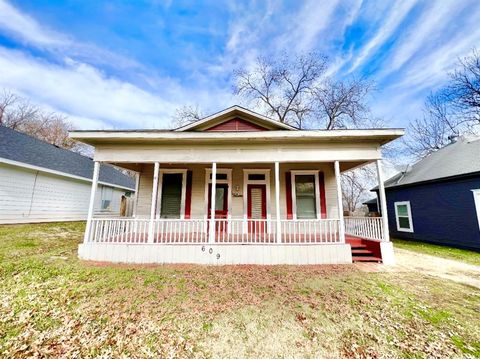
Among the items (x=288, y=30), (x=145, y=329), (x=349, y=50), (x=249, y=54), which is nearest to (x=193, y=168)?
(x=145, y=329)

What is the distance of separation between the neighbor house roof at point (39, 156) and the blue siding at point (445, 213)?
1992cm

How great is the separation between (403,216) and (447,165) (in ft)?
10.7

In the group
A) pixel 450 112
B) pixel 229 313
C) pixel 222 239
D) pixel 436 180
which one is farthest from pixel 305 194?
pixel 450 112

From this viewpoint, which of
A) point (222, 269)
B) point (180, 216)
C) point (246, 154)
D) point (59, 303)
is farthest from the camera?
point (180, 216)

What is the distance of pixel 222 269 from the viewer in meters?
5.35

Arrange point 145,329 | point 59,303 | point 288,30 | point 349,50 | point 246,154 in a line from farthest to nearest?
point 349,50, point 288,30, point 246,154, point 59,303, point 145,329

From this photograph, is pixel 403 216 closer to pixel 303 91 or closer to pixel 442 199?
pixel 442 199

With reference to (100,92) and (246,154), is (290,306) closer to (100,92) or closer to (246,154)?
(246,154)

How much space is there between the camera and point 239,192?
7.92 m

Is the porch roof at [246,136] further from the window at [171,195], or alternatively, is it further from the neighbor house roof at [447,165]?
the neighbor house roof at [447,165]

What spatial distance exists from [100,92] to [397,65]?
2051cm

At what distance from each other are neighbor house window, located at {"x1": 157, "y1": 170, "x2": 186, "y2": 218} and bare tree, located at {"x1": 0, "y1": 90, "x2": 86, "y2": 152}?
25.0 m

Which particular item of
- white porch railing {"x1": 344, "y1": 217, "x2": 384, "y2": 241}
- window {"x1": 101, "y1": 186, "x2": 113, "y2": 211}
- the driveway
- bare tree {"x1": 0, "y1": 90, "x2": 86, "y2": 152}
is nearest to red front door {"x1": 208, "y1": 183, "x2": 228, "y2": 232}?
the driveway

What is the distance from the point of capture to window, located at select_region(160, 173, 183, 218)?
7.84 metres
